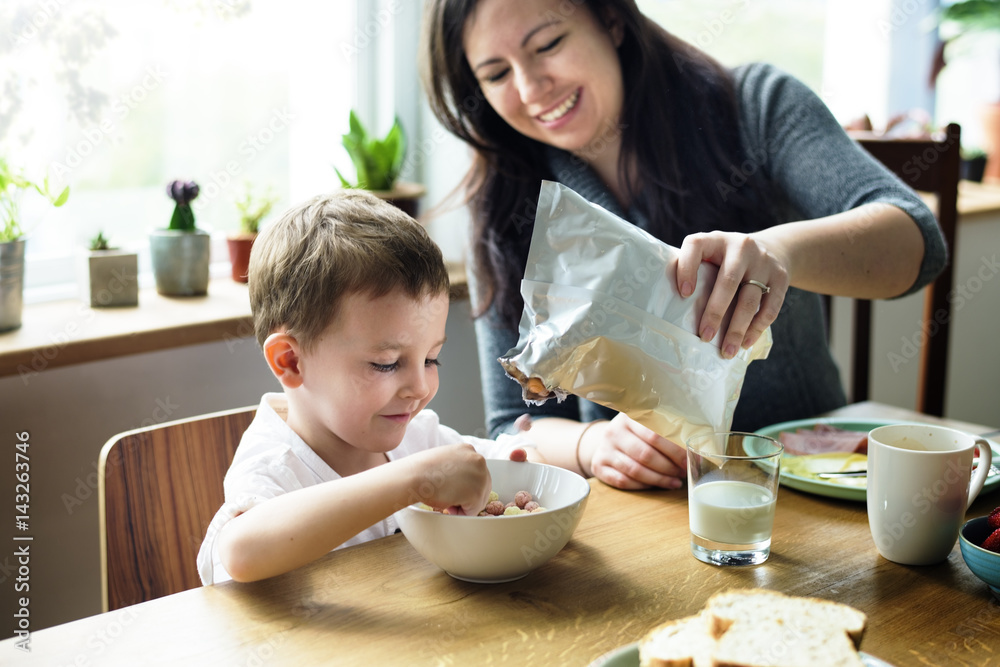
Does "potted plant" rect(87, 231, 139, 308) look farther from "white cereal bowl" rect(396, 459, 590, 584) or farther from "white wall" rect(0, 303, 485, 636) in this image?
"white cereal bowl" rect(396, 459, 590, 584)

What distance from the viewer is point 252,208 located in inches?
72.2

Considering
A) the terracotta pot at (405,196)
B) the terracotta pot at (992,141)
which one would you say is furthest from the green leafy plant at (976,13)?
the terracotta pot at (405,196)

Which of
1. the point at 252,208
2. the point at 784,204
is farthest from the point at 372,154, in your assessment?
the point at 784,204

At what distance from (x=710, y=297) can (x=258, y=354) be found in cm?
116

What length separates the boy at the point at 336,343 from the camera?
937 millimetres

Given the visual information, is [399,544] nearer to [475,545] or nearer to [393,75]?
[475,545]

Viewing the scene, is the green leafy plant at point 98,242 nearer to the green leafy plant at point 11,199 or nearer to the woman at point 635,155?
the green leafy plant at point 11,199

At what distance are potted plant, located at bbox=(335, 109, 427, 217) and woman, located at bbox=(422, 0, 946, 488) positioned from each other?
40 cm

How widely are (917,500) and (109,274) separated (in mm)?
1345

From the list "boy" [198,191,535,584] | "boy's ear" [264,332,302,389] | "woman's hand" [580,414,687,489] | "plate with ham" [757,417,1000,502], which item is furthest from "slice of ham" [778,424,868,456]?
"boy's ear" [264,332,302,389]

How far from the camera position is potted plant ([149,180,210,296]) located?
5.39 feet

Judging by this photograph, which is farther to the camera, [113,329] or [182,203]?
[182,203]

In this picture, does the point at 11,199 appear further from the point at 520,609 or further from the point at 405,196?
the point at 520,609

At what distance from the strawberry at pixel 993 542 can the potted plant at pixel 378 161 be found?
52.1 inches
